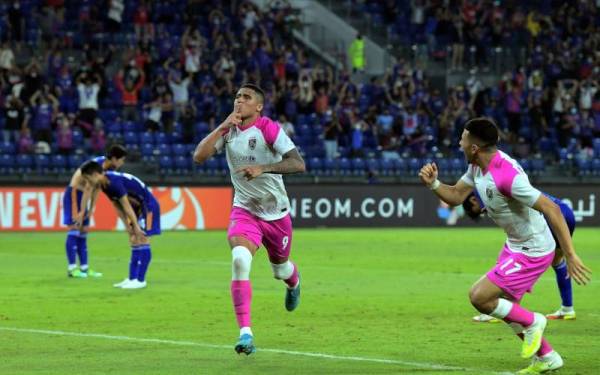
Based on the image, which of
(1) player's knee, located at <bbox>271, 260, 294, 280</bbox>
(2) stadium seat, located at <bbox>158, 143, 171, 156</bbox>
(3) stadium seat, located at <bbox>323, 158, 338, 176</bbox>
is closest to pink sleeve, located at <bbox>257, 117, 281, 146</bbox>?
(1) player's knee, located at <bbox>271, 260, 294, 280</bbox>

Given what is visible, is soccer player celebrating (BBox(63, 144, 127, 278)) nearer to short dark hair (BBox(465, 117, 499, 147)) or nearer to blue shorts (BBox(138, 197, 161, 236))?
blue shorts (BBox(138, 197, 161, 236))

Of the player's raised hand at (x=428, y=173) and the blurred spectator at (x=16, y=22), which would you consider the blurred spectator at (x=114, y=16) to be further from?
the player's raised hand at (x=428, y=173)

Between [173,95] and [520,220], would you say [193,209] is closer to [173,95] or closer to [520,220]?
[173,95]

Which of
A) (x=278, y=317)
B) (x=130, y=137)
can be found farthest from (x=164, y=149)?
(x=278, y=317)

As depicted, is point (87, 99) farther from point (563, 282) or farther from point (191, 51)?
point (563, 282)

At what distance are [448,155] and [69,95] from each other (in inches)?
489

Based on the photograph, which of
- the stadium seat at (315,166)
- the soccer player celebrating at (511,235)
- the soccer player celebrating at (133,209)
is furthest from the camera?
the stadium seat at (315,166)

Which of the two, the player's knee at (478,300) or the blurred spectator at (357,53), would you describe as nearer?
the player's knee at (478,300)

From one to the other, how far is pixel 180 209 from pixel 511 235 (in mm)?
25482

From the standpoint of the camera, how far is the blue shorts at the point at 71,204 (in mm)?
20562

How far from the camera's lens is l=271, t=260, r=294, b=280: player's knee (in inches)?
523

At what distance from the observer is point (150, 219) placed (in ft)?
62.5

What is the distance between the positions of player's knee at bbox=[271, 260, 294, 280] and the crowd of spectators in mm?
22596

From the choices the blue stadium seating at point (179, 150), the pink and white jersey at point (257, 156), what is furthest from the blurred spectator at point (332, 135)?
the pink and white jersey at point (257, 156)
